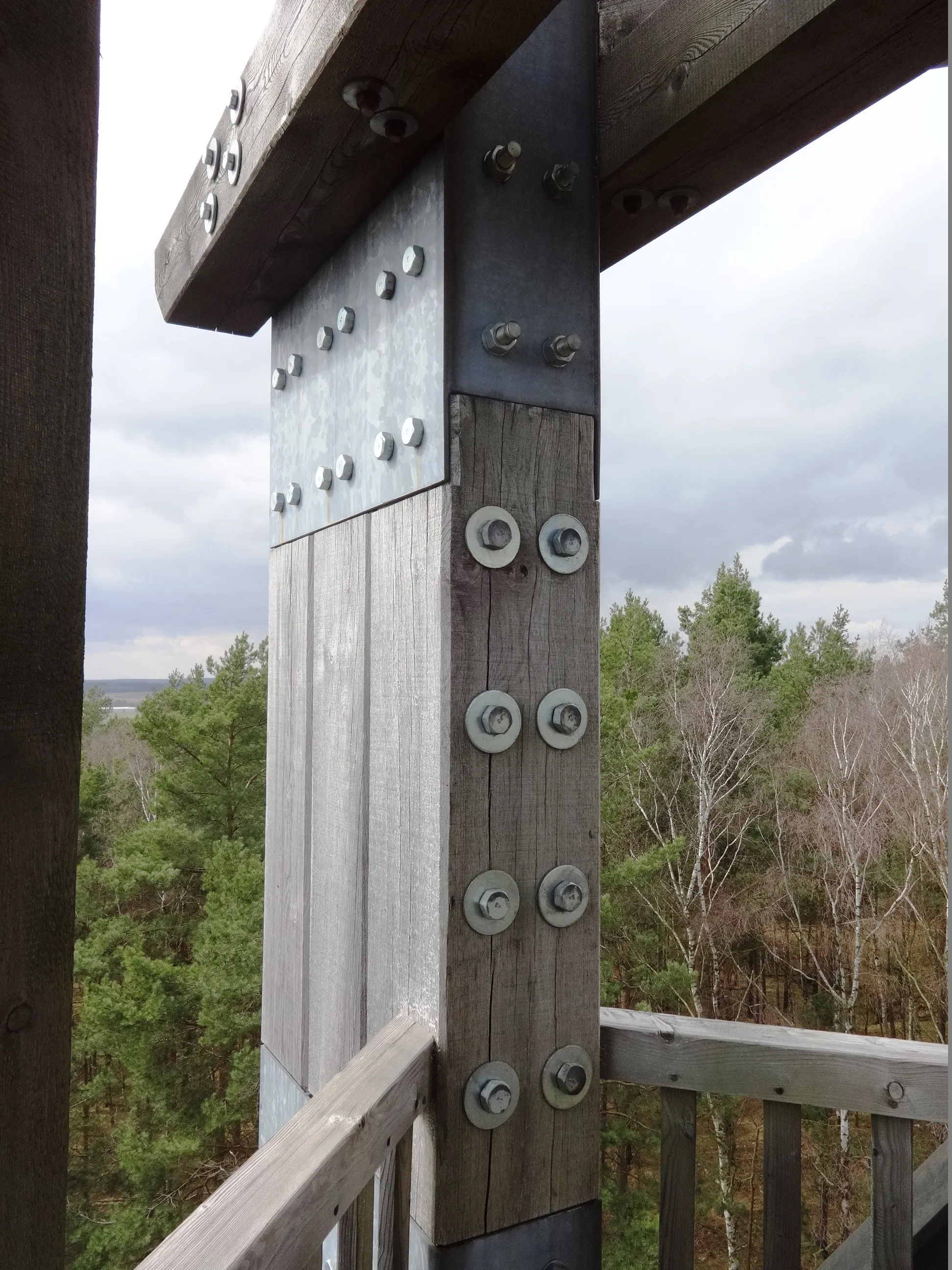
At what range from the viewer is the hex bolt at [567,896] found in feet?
3.77

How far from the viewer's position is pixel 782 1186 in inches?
44.3

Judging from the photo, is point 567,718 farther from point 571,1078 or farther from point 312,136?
point 312,136

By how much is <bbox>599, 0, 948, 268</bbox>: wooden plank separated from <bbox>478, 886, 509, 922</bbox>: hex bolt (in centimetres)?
103

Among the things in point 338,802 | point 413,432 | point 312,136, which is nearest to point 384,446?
point 413,432

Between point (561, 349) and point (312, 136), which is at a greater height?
point (312, 136)

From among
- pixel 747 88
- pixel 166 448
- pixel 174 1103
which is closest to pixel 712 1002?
pixel 174 1103

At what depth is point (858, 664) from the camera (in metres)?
12.2

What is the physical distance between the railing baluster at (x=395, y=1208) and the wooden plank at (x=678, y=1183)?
1.28 ft

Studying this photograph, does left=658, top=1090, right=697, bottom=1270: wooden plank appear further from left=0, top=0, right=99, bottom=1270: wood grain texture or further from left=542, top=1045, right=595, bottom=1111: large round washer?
left=0, top=0, right=99, bottom=1270: wood grain texture

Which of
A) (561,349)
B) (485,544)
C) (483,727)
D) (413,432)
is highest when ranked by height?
(561,349)

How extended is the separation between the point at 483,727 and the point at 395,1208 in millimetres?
584

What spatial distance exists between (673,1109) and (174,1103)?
1109 cm

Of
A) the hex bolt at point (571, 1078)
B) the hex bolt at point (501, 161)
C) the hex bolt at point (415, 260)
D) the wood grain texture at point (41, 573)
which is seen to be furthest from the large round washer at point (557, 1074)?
the hex bolt at point (501, 161)

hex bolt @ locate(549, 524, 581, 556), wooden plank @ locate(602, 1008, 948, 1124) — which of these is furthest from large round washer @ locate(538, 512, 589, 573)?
wooden plank @ locate(602, 1008, 948, 1124)
